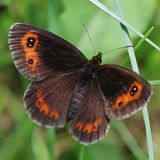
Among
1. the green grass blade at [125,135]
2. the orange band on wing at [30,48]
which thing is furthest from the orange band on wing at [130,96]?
the green grass blade at [125,135]

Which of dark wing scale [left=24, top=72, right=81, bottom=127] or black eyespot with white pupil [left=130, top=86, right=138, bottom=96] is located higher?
dark wing scale [left=24, top=72, right=81, bottom=127]

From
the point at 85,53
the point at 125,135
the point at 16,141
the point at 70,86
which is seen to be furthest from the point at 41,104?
the point at 125,135

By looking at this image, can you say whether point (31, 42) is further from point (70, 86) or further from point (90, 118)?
point (90, 118)

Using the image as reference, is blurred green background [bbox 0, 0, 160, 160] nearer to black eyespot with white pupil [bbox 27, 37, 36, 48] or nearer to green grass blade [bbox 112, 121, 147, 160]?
green grass blade [bbox 112, 121, 147, 160]

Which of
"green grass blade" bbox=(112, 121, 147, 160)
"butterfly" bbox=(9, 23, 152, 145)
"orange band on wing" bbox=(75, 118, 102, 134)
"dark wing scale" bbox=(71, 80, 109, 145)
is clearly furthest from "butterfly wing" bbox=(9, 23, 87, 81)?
"green grass blade" bbox=(112, 121, 147, 160)

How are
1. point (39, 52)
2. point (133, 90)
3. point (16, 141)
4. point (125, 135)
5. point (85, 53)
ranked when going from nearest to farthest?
point (133, 90), point (39, 52), point (16, 141), point (85, 53), point (125, 135)

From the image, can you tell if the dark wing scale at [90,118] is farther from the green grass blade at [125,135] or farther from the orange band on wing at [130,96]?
the green grass blade at [125,135]
